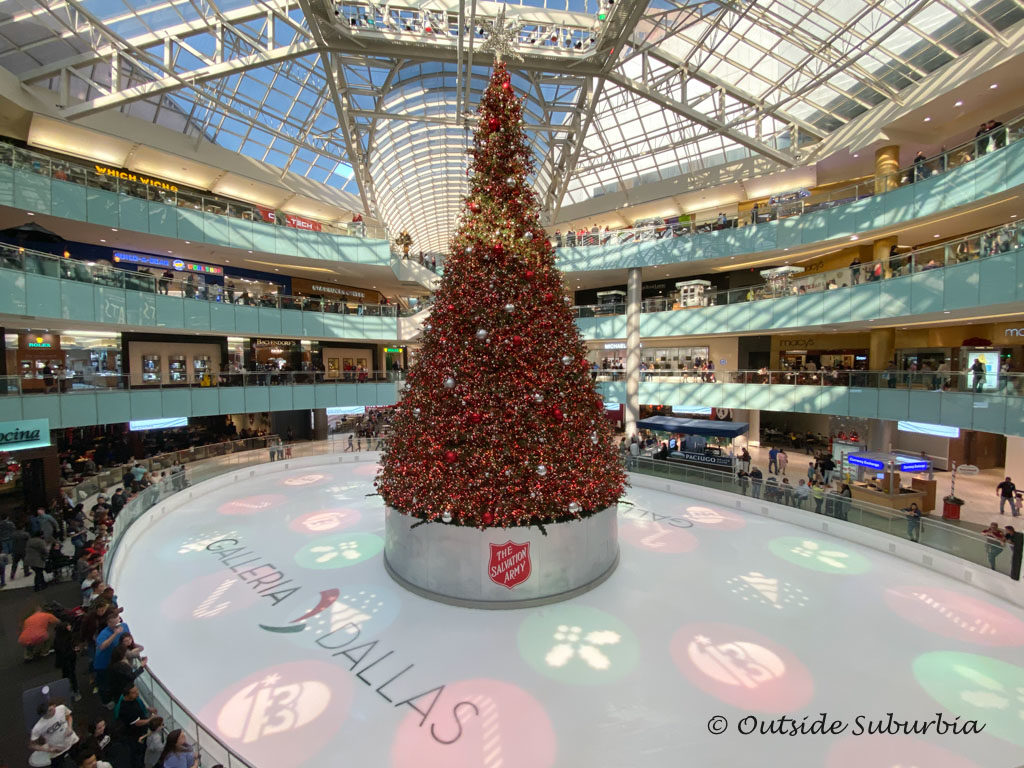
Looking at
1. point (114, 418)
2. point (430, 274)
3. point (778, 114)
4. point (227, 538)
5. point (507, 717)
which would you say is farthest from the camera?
point (430, 274)

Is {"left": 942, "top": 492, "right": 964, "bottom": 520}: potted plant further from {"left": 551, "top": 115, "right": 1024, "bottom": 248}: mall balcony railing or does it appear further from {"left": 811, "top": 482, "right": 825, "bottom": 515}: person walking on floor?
{"left": 551, "top": 115, "right": 1024, "bottom": 248}: mall balcony railing

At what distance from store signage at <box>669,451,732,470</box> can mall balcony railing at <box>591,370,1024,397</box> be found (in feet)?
17.0

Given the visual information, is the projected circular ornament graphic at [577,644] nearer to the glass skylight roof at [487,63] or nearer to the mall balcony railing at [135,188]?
the glass skylight roof at [487,63]

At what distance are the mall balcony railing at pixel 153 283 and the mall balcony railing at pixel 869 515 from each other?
16.9m

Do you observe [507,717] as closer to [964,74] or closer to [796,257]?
[964,74]

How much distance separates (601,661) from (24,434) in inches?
702

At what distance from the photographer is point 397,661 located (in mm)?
6910

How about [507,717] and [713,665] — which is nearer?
[507,717]

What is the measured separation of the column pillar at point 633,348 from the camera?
25938 millimetres

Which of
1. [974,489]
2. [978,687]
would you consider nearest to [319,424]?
[978,687]

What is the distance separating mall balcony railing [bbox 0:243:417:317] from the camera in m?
14.0

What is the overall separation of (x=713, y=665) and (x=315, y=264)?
25.4 metres

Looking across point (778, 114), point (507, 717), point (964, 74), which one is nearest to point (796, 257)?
point (778, 114)

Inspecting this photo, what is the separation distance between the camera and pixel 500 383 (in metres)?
8.45
